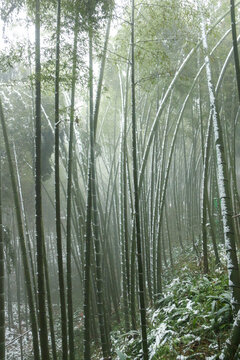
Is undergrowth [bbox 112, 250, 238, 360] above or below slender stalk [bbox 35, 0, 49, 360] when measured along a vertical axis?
below

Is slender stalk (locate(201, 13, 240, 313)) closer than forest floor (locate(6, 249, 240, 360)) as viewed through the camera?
A: Yes

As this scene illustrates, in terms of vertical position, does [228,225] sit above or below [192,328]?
above

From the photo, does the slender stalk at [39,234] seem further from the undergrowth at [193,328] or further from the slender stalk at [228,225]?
the slender stalk at [228,225]

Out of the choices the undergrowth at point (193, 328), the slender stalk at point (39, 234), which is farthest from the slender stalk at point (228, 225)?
the slender stalk at point (39, 234)

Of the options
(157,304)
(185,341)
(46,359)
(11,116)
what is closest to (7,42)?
(46,359)

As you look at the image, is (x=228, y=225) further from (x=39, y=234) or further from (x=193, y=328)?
(x=39, y=234)

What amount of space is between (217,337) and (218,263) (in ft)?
5.59

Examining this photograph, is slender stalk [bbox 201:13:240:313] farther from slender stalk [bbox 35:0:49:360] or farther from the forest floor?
slender stalk [bbox 35:0:49:360]

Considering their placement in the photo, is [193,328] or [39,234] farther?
[193,328]

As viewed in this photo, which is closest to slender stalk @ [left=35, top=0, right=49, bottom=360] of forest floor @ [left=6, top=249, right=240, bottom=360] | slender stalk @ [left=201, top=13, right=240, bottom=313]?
forest floor @ [left=6, top=249, right=240, bottom=360]

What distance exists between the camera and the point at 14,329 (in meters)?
8.55

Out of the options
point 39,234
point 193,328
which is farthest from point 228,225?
point 39,234

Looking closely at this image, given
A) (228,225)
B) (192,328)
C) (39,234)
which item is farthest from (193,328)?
(39,234)

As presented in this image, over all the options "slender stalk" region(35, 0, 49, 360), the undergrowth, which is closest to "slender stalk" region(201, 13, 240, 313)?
the undergrowth
